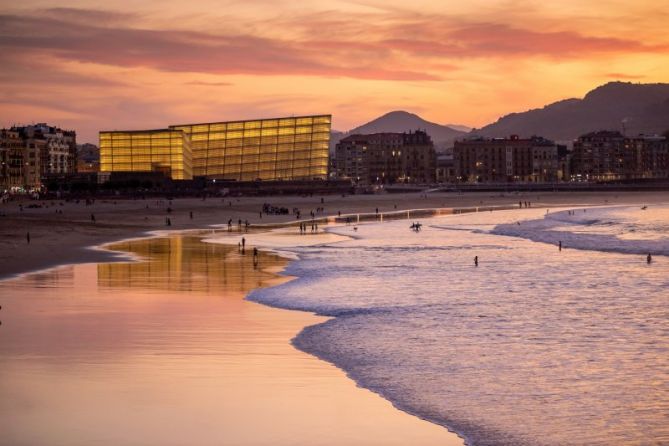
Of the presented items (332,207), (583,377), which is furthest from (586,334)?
(332,207)

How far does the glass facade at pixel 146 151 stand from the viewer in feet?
573

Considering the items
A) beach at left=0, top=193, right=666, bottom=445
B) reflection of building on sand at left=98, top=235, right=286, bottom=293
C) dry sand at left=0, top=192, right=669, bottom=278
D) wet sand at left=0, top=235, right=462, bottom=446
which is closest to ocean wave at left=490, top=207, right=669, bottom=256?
reflection of building on sand at left=98, top=235, right=286, bottom=293

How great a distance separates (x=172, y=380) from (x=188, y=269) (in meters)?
23.2

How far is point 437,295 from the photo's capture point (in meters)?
30.8

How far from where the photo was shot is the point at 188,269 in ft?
131

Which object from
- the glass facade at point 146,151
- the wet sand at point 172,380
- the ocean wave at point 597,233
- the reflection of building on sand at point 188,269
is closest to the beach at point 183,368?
the wet sand at point 172,380

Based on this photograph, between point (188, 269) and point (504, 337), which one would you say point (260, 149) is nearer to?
point (188, 269)

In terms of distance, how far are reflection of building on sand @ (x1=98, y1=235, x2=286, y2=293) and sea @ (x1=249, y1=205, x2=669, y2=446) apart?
75.3 inches

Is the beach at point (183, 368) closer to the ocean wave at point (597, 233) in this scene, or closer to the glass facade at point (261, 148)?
the ocean wave at point (597, 233)

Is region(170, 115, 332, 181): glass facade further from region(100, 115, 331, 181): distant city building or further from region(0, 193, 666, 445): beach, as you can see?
region(0, 193, 666, 445): beach

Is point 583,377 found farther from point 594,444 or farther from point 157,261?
point 157,261

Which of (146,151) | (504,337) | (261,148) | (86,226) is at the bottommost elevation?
(504,337)

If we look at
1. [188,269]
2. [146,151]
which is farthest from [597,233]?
[146,151]

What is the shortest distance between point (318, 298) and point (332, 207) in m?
96.7
